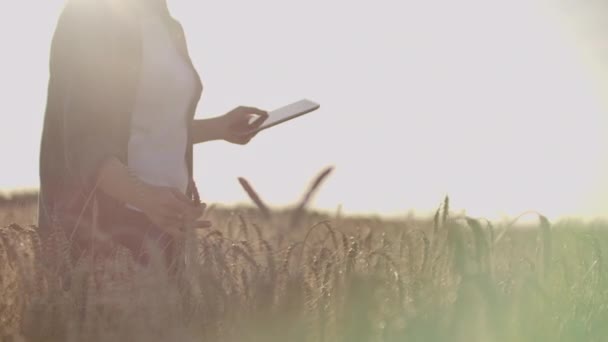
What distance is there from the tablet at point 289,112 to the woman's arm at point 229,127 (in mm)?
89

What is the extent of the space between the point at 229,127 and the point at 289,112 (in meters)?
0.47

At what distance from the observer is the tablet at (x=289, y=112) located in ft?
9.75

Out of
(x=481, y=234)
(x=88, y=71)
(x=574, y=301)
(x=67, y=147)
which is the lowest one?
(x=574, y=301)

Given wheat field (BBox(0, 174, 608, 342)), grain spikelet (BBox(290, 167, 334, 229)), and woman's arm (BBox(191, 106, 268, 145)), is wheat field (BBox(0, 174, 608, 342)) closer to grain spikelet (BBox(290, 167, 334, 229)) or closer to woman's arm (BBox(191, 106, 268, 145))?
grain spikelet (BBox(290, 167, 334, 229))

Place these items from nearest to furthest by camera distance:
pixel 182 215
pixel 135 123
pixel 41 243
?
pixel 41 243 → pixel 182 215 → pixel 135 123

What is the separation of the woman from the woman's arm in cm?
25

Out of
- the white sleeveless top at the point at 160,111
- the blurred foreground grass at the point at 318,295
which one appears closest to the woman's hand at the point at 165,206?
the blurred foreground grass at the point at 318,295

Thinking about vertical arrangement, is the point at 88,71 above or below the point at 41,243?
above

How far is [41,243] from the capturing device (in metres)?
1.92

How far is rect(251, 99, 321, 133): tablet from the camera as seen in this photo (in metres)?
2.97

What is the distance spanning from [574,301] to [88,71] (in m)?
1.60

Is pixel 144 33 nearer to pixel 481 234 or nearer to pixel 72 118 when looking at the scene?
pixel 72 118

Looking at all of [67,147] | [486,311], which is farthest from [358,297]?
[67,147]

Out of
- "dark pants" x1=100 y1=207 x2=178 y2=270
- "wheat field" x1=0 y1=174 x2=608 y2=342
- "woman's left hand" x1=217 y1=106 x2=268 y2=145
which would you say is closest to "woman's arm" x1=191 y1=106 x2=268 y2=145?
"woman's left hand" x1=217 y1=106 x2=268 y2=145
